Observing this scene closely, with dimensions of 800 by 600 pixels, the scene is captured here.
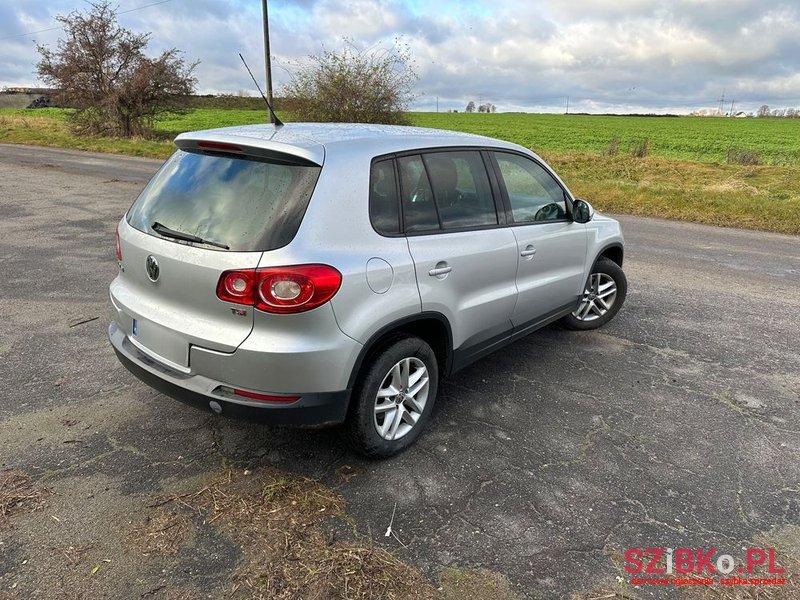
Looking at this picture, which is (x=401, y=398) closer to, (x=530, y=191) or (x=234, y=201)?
(x=234, y=201)

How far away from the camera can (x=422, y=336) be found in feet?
10.5

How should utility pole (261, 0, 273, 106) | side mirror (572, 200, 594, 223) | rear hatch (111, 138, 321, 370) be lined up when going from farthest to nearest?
utility pole (261, 0, 273, 106), side mirror (572, 200, 594, 223), rear hatch (111, 138, 321, 370)

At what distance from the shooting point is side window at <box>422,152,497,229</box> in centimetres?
324

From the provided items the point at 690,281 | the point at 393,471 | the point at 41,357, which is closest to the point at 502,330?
the point at 393,471

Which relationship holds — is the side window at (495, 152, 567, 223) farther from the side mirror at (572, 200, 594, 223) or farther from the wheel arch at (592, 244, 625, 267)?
the wheel arch at (592, 244, 625, 267)

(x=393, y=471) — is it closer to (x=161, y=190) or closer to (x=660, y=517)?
(x=660, y=517)

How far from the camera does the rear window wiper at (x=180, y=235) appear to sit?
8.52 ft

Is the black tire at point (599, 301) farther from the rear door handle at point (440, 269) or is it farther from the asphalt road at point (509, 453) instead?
the rear door handle at point (440, 269)

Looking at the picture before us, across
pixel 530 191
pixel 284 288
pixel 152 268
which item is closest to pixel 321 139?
pixel 284 288

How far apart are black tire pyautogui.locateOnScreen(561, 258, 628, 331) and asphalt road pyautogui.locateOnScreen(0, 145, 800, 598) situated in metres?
0.12

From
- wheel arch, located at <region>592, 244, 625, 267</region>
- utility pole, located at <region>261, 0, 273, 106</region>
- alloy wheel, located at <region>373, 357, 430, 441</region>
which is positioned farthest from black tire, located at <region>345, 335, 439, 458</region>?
utility pole, located at <region>261, 0, 273, 106</region>

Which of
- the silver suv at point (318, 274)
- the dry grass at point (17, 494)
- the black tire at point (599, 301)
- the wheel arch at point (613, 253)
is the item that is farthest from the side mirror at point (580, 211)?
the dry grass at point (17, 494)

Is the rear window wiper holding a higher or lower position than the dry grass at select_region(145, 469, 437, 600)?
higher

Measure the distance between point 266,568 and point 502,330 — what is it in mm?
2059
